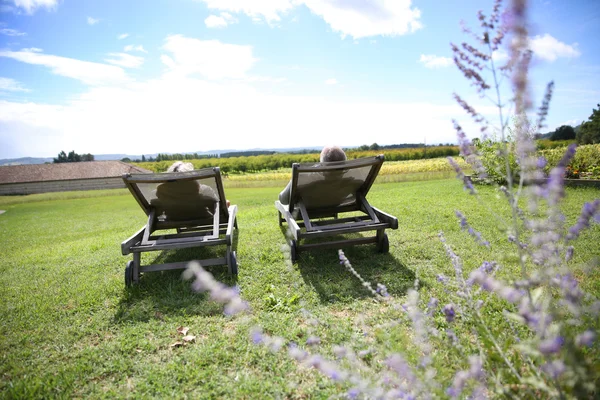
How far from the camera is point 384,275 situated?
3.96 m

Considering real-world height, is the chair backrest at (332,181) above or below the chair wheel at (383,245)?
above

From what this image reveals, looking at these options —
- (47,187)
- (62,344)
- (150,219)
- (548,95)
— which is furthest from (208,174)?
(47,187)

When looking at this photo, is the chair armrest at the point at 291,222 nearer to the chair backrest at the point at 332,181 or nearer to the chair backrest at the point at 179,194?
the chair backrest at the point at 332,181

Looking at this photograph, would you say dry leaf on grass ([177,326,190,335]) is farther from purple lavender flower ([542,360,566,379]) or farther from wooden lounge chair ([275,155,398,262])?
purple lavender flower ([542,360,566,379])

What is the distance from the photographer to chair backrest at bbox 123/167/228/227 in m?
4.30

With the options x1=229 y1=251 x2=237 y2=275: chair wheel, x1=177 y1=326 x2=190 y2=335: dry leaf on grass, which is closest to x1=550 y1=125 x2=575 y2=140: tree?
x1=229 y1=251 x2=237 y2=275: chair wheel

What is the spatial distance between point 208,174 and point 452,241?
373 cm

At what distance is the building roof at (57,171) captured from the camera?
4497 centimetres

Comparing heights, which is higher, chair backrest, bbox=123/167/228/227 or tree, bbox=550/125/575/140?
tree, bbox=550/125/575/140

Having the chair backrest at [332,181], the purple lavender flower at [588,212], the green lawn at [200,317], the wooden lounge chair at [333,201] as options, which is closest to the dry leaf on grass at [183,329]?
the green lawn at [200,317]

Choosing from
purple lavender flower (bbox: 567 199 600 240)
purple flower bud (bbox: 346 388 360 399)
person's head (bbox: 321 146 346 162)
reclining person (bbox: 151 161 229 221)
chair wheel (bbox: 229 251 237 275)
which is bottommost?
chair wheel (bbox: 229 251 237 275)

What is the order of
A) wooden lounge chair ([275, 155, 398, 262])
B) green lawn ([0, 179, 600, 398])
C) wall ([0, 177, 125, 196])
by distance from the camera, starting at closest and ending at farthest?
green lawn ([0, 179, 600, 398])
wooden lounge chair ([275, 155, 398, 262])
wall ([0, 177, 125, 196])

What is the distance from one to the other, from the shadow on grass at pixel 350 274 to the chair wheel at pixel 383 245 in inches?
2.6

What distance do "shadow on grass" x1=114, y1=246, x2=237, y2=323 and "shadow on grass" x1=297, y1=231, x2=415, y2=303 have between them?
41.0 inches
